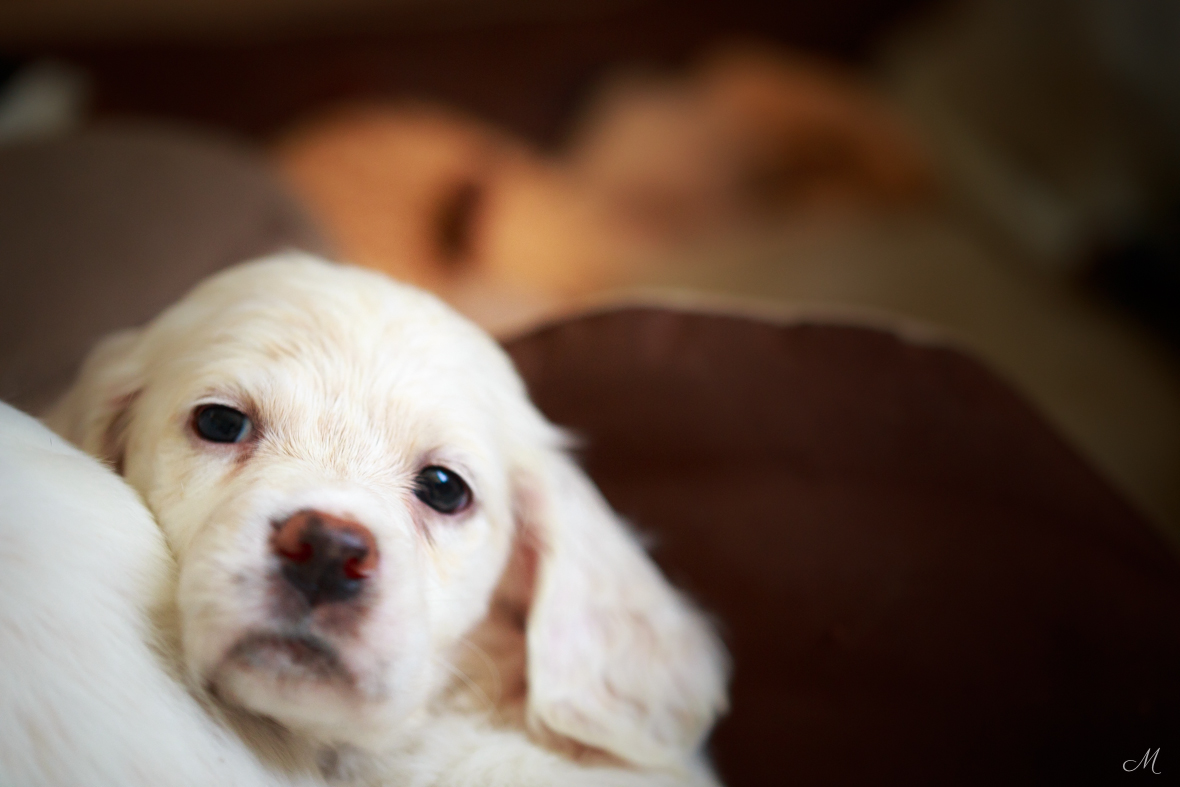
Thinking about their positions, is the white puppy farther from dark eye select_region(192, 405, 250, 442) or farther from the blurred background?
the blurred background

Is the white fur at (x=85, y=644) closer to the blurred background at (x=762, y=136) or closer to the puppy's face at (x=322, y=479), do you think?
the puppy's face at (x=322, y=479)

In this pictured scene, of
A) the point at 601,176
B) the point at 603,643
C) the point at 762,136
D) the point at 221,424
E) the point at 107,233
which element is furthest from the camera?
the point at 762,136

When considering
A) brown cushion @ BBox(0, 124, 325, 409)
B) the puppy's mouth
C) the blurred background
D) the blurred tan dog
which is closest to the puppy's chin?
the puppy's mouth

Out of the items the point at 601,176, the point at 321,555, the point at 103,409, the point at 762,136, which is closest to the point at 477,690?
the point at 321,555

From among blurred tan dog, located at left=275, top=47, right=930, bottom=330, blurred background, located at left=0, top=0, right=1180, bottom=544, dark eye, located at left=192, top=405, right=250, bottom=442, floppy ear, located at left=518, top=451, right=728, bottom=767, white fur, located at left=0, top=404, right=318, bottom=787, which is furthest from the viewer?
blurred background, located at left=0, top=0, right=1180, bottom=544

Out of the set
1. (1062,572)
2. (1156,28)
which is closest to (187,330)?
(1062,572)

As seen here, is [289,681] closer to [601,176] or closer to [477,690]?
[477,690]

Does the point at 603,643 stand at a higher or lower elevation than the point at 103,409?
lower

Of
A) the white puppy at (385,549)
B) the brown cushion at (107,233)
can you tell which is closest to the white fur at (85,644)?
the white puppy at (385,549)
